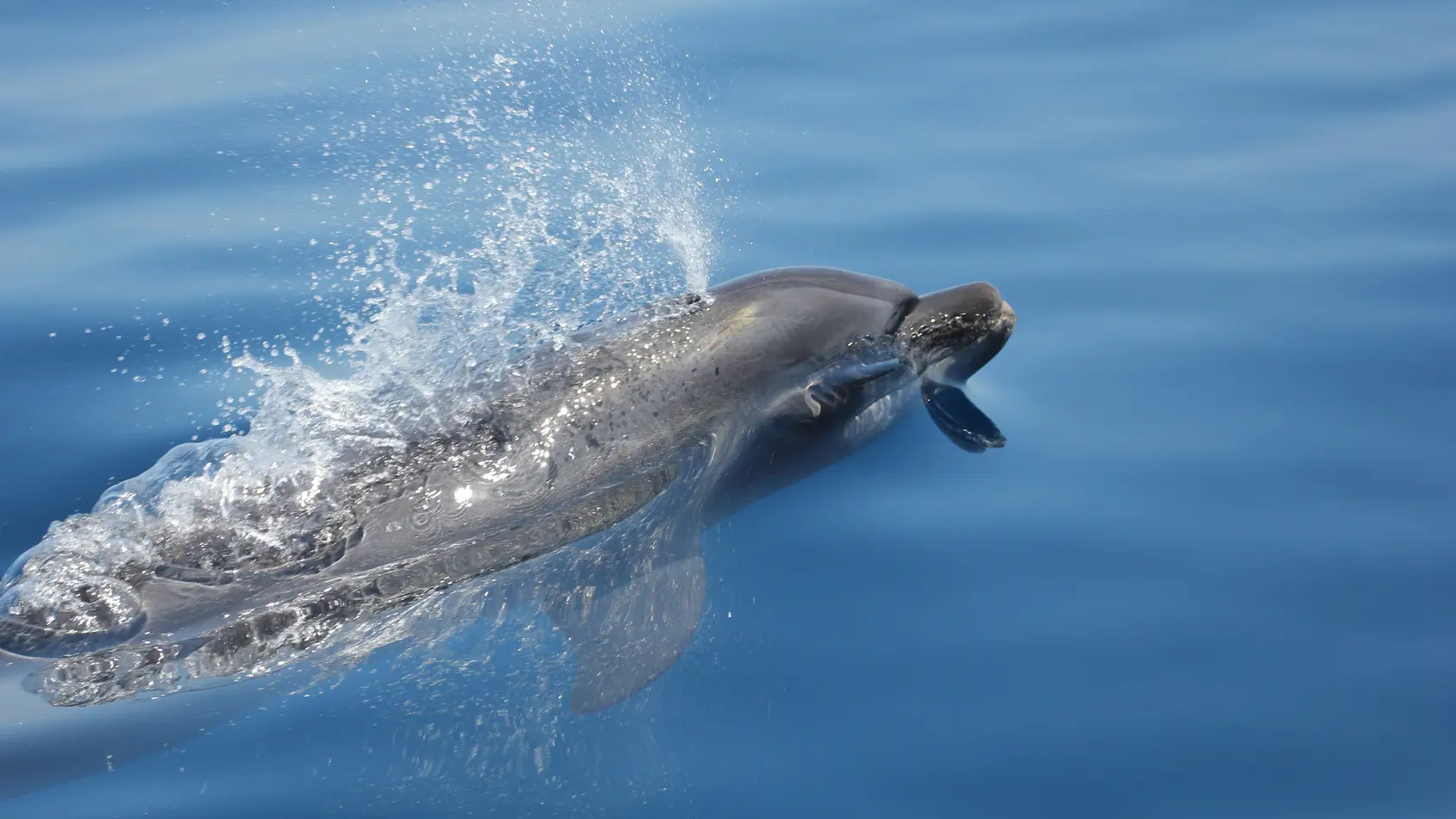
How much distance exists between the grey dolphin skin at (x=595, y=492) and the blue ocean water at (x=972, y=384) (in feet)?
0.87

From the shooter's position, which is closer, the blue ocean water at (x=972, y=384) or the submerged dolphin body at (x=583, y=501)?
the blue ocean water at (x=972, y=384)

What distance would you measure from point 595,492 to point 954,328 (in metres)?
2.34

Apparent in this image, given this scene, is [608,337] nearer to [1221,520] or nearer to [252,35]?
[1221,520]

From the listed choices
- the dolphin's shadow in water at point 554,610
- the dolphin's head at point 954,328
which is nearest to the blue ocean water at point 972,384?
the dolphin's shadow in water at point 554,610

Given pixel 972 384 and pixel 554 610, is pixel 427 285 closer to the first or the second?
pixel 554 610

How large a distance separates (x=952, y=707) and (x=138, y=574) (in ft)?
12.5

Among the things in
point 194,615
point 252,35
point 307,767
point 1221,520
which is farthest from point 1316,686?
point 252,35

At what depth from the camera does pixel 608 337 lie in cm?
746

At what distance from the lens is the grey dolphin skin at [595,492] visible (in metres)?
6.09

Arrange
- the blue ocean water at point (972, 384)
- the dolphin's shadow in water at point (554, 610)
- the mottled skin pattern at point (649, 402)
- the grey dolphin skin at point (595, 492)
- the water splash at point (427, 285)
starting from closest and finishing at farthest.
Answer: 1. the blue ocean water at point (972, 384)
2. the dolphin's shadow in water at point (554, 610)
3. the grey dolphin skin at point (595, 492)
4. the water splash at point (427, 285)
5. the mottled skin pattern at point (649, 402)

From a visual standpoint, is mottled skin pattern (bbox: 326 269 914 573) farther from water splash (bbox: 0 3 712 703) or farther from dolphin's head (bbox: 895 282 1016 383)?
water splash (bbox: 0 3 712 703)

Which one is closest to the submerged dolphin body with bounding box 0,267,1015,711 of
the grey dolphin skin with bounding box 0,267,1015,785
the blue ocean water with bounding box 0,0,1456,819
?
the grey dolphin skin with bounding box 0,267,1015,785

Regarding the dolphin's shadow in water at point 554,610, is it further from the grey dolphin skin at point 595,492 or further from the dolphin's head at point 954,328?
the dolphin's head at point 954,328

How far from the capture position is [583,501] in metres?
6.83
